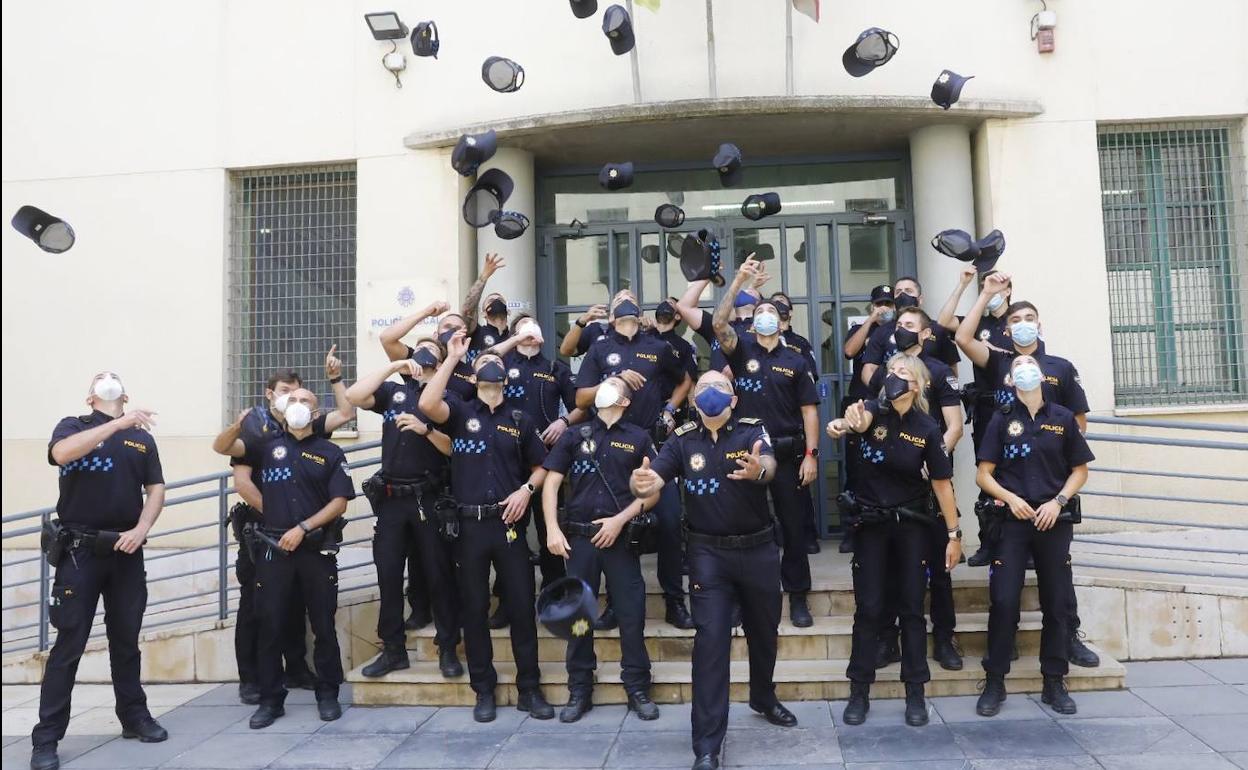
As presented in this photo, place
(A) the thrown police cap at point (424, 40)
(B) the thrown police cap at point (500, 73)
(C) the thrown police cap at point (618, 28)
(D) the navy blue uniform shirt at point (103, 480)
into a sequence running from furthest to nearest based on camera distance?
1. (A) the thrown police cap at point (424, 40)
2. (B) the thrown police cap at point (500, 73)
3. (C) the thrown police cap at point (618, 28)
4. (D) the navy blue uniform shirt at point (103, 480)

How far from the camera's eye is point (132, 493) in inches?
230

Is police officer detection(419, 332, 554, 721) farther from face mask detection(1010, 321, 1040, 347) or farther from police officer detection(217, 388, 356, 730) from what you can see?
face mask detection(1010, 321, 1040, 347)

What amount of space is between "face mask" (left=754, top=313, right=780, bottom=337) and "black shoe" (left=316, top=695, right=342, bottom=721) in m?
3.71

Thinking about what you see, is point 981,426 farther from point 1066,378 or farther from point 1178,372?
point 1178,372

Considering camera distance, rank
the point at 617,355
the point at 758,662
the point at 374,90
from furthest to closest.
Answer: the point at 374,90 < the point at 617,355 < the point at 758,662

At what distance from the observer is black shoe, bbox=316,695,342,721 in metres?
6.10

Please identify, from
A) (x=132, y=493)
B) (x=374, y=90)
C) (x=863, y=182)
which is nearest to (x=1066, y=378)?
(x=863, y=182)

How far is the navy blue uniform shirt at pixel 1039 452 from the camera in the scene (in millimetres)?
5590

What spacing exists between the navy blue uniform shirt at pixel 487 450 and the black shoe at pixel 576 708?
1312 millimetres

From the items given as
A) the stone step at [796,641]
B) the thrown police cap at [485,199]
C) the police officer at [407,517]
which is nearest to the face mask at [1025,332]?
the stone step at [796,641]

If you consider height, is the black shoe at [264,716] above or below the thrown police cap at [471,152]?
below

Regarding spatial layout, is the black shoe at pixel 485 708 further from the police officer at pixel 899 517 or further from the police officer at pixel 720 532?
the police officer at pixel 899 517

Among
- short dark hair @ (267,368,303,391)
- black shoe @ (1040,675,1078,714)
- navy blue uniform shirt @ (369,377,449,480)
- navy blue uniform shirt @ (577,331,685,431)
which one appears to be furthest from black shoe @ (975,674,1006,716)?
short dark hair @ (267,368,303,391)

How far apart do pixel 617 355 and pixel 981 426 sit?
2670mm
